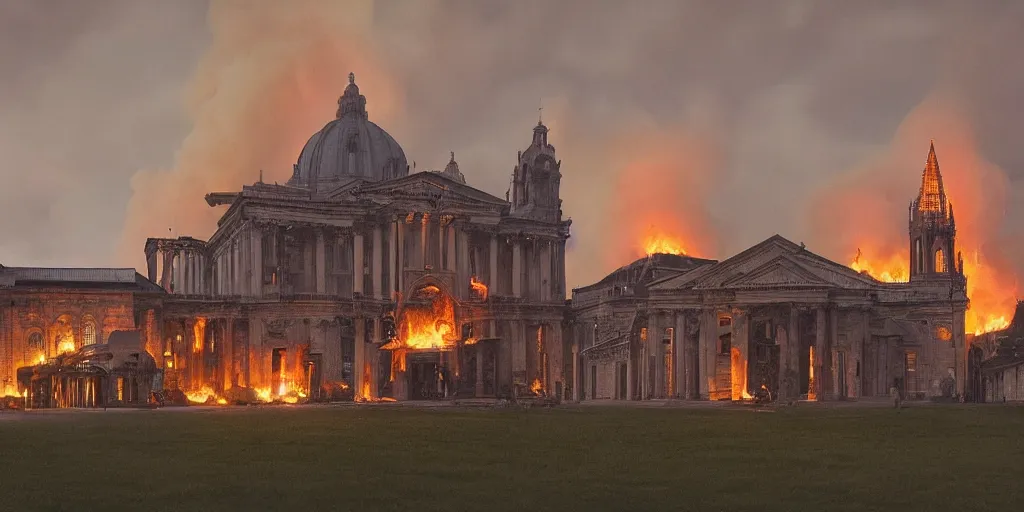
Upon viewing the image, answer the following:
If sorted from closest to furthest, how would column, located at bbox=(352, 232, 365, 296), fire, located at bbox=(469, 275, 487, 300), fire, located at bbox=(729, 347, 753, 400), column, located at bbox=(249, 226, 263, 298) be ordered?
fire, located at bbox=(729, 347, 753, 400)
column, located at bbox=(249, 226, 263, 298)
column, located at bbox=(352, 232, 365, 296)
fire, located at bbox=(469, 275, 487, 300)

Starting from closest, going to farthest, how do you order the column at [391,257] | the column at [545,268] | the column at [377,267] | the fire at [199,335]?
the fire at [199,335] < the column at [377,267] < the column at [391,257] < the column at [545,268]

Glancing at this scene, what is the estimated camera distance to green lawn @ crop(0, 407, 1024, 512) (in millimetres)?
29062

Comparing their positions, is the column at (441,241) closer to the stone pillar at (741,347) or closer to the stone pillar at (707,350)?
the stone pillar at (707,350)

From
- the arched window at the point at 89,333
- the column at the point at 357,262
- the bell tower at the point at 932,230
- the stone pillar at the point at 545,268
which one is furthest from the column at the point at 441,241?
the bell tower at the point at 932,230

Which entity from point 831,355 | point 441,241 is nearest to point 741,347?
point 831,355

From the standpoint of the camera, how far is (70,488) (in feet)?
102

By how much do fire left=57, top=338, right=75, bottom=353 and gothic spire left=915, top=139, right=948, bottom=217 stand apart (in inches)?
3106

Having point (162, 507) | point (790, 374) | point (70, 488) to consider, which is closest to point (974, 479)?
point (162, 507)

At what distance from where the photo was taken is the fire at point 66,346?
104312mm

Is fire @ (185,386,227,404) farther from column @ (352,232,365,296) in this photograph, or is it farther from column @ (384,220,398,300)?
column @ (384,220,398,300)

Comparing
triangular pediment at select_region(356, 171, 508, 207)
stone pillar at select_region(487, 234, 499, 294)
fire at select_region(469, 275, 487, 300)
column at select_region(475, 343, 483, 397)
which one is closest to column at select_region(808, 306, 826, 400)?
column at select_region(475, 343, 483, 397)

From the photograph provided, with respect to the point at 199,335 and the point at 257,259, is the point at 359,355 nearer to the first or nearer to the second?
the point at 257,259

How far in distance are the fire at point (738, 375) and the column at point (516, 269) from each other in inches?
1052

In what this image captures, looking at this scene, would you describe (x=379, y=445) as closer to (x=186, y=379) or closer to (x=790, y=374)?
(x=790, y=374)
